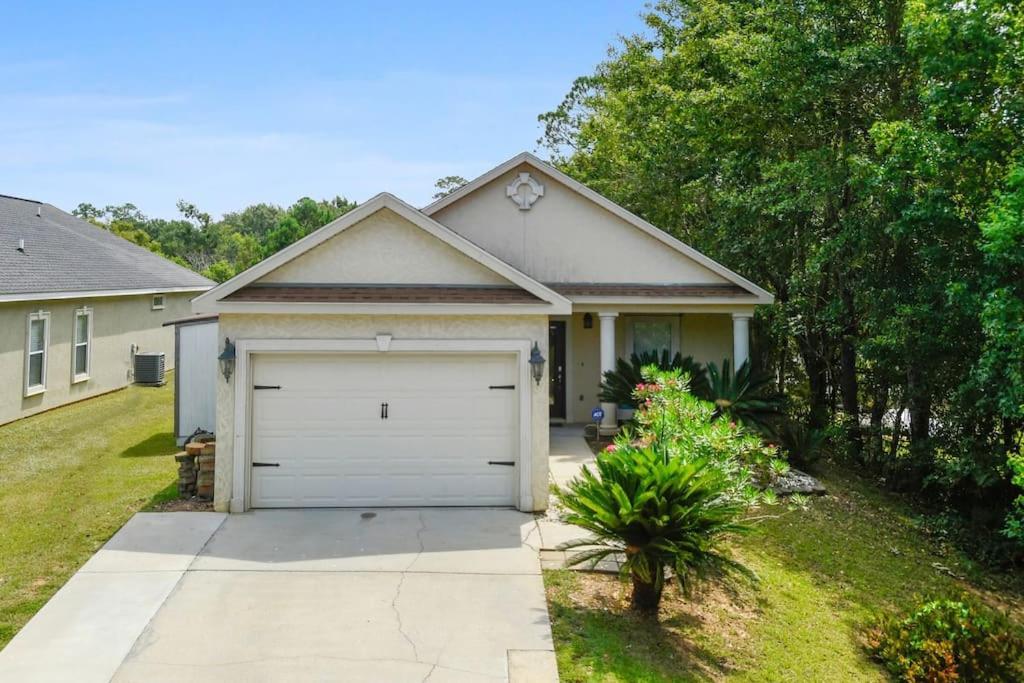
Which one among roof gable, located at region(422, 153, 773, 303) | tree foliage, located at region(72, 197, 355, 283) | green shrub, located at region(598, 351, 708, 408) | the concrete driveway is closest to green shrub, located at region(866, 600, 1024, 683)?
the concrete driveway

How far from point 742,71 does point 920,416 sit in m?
8.09

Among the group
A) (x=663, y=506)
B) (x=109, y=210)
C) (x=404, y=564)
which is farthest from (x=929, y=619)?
(x=109, y=210)

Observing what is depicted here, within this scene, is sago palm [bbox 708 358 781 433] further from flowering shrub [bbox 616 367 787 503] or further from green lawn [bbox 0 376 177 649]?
green lawn [bbox 0 376 177 649]

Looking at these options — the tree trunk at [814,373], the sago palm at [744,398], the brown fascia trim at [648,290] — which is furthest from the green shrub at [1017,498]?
the tree trunk at [814,373]

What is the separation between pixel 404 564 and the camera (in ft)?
25.1

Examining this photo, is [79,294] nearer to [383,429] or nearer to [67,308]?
[67,308]

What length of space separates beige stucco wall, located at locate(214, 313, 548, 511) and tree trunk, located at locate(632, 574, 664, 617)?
283cm

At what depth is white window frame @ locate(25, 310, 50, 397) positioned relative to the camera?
15852 millimetres

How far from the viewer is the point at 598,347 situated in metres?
16.1

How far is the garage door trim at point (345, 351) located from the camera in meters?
9.15

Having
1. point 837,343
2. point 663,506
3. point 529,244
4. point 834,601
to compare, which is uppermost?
point 529,244

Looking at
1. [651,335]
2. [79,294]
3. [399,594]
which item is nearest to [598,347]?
[651,335]

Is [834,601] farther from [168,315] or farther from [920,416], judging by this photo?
[168,315]

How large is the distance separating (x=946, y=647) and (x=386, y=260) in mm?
7688
